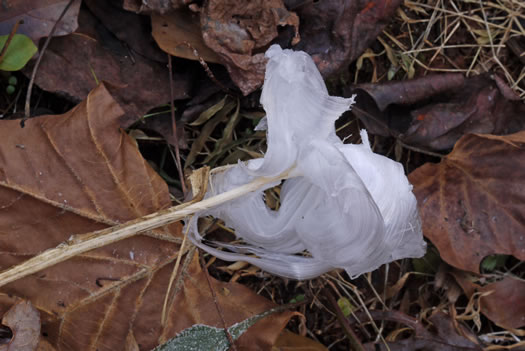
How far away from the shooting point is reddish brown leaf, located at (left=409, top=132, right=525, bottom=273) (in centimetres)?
156

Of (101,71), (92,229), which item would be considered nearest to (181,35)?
(101,71)

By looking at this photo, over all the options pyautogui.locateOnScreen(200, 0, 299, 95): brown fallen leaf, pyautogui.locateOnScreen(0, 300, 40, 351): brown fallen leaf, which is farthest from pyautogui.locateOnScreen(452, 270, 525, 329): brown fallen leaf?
pyautogui.locateOnScreen(0, 300, 40, 351): brown fallen leaf

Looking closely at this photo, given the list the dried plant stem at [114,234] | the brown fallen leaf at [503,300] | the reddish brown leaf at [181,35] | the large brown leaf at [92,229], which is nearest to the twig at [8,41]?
the large brown leaf at [92,229]

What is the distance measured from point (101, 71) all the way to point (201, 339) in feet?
2.59

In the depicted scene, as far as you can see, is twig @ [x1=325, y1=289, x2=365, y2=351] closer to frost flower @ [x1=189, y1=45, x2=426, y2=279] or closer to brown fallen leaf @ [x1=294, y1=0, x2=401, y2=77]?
frost flower @ [x1=189, y1=45, x2=426, y2=279]

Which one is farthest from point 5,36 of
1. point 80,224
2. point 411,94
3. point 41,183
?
point 411,94

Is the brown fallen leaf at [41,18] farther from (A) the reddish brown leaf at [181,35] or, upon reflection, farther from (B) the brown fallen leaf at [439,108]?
(B) the brown fallen leaf at [439,108]

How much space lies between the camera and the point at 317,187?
1.13 meters

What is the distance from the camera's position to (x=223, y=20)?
135 centimetres

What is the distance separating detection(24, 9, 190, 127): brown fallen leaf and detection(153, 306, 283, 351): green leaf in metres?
0.59

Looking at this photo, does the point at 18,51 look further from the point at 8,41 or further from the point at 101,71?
the point at 101,71

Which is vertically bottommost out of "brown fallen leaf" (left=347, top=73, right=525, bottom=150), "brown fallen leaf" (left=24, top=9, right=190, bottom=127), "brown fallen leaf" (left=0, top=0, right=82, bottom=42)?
"brown fallen leaf" (left=347, top=73, right=525, bottom=150)

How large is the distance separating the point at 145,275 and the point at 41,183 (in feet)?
1.13

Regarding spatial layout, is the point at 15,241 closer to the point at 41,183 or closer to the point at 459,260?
the point at 41,183
